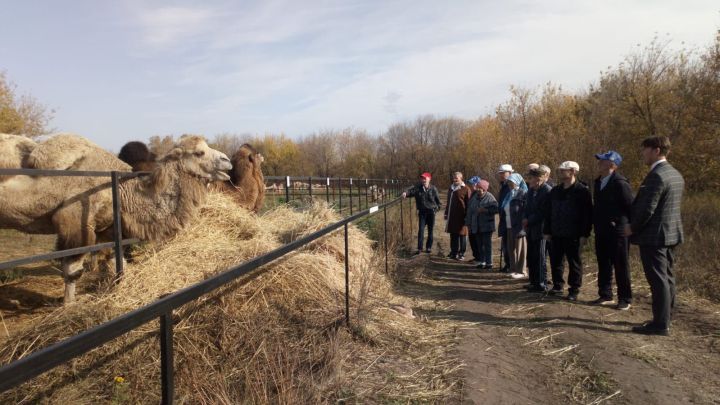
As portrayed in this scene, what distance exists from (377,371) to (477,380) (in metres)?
0.82

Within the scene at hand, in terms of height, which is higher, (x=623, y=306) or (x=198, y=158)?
(x=198, y=158)

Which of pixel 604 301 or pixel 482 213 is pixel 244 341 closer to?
pixel 604 301

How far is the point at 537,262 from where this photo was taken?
273 inches

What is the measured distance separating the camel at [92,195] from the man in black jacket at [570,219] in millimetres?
4552

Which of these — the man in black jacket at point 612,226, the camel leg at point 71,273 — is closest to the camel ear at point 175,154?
the camel leg at point 71,273

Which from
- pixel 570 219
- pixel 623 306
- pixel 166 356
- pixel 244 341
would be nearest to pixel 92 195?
pixel 244 341

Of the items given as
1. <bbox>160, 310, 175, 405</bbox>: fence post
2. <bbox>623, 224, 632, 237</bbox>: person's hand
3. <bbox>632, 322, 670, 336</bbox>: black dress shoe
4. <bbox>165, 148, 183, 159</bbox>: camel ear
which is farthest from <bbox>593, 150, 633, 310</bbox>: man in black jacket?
<bbox>160, 310, 175, 405</bbox>: fence post

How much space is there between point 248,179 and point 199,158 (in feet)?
9.48

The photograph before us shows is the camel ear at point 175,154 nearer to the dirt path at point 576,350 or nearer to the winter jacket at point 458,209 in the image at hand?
the dirt path at point 576,350

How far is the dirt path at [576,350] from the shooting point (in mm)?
3639

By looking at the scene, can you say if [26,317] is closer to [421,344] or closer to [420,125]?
[421,344]

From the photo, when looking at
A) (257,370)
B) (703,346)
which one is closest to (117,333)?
(257,370)

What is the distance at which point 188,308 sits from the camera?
359 centimetres

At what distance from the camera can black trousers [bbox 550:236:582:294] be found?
6.45 metres
